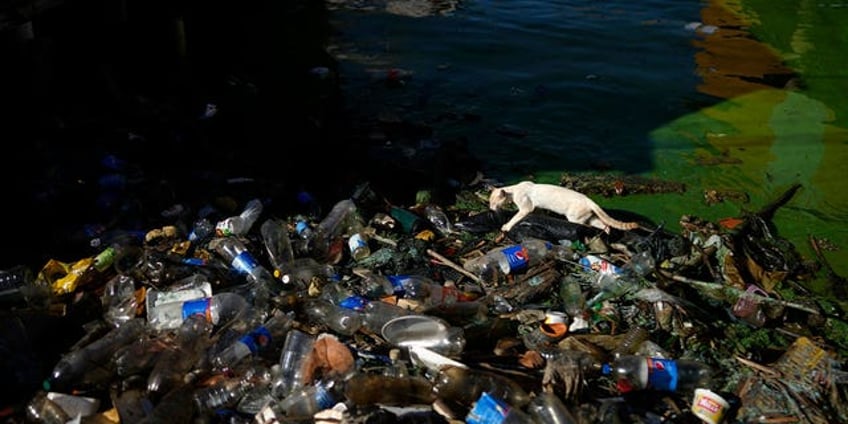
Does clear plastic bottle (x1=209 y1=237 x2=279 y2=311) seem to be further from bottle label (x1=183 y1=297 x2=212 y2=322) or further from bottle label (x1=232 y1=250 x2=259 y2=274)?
bottle label (x1=183 y1=297 x2=212 y2=322)

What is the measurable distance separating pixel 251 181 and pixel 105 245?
131 centimetres

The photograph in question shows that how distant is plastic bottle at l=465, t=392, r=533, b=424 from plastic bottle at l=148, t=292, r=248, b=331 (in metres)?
1.54

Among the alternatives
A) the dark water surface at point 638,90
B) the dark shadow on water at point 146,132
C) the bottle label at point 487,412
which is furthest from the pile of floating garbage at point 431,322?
the dark water surface at point 638,90

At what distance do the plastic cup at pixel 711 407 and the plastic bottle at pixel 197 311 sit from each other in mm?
2474

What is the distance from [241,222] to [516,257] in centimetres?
198

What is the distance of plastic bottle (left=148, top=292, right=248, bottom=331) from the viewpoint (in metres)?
3.82

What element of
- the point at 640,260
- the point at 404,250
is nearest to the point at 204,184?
the point at 404,250

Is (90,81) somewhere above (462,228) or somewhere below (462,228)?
above

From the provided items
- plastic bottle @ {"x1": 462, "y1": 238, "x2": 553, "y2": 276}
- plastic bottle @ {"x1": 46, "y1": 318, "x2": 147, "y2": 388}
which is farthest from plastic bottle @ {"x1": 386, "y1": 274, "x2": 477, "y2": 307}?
plastic bottle @ {"x1": 46, "y1": 318, "x2": 147, "y2": 388}

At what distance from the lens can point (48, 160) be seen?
5484 millimetres

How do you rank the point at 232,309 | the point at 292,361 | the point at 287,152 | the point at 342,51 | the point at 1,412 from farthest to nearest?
the point at 342,51, the point at 287,152, the point at 232,309, the point at 292,361, the point at 1,412

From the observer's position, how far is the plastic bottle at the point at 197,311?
12.5 feet

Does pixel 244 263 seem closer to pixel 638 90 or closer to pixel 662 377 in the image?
pixel 662 377

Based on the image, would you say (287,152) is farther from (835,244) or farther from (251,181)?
(835,244)
